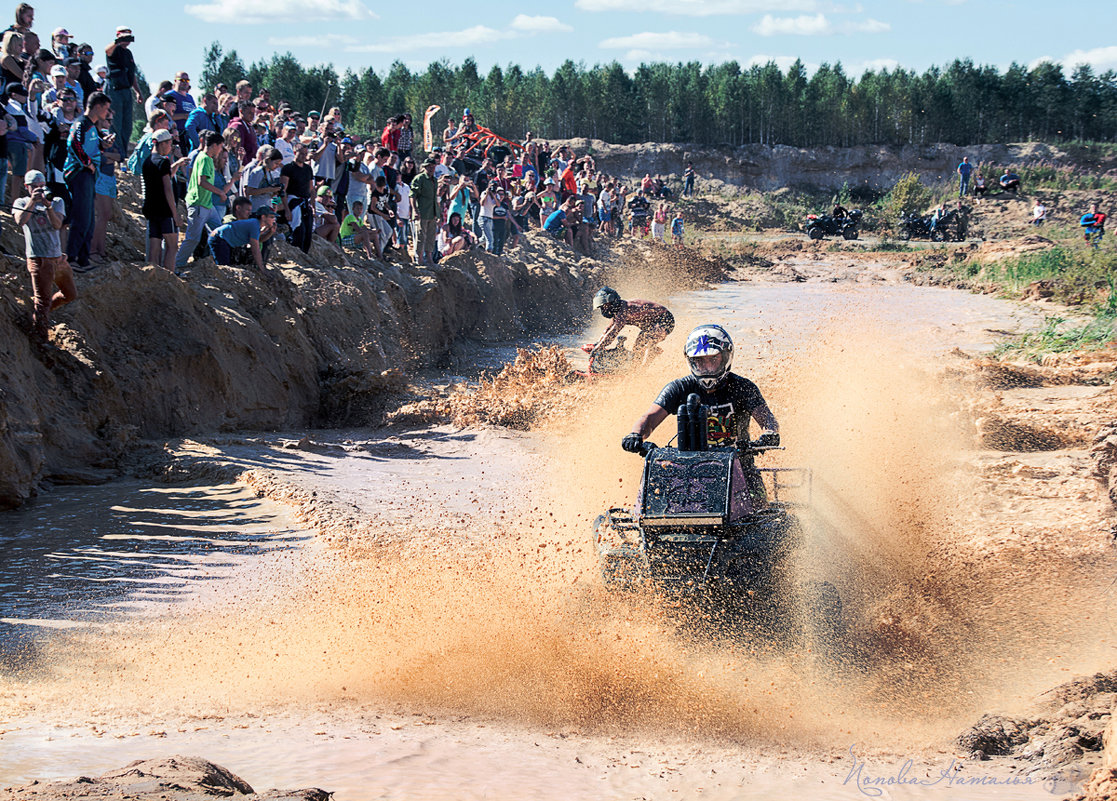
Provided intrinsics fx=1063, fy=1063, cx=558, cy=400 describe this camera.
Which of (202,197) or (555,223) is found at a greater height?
(555,223)

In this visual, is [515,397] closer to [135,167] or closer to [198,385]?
[198,385]

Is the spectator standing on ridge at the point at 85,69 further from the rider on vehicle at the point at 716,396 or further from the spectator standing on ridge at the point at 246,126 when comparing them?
the rider on vehicle at the point at 716,396

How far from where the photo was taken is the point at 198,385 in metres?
13.1

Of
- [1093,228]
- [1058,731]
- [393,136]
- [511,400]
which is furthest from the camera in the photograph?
[1093,228]

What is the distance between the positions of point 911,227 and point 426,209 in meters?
35.1

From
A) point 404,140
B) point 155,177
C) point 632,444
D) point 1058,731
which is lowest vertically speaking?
point 1058,731

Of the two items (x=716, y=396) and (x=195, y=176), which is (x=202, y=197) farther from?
(x=716, y=396)

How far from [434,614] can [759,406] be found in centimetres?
311

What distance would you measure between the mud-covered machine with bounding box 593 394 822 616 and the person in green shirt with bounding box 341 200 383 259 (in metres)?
12.0

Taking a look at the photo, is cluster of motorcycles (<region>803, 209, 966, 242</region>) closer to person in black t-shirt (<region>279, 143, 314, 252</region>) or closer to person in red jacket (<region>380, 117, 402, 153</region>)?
person in red jacket (<region>380, 117, 402, 153</region>)

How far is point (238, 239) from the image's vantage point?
15039 mm

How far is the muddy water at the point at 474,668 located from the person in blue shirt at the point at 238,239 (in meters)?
4.11

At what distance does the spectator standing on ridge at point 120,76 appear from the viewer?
1549 cm

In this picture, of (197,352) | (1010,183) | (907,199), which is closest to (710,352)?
(197,352)
